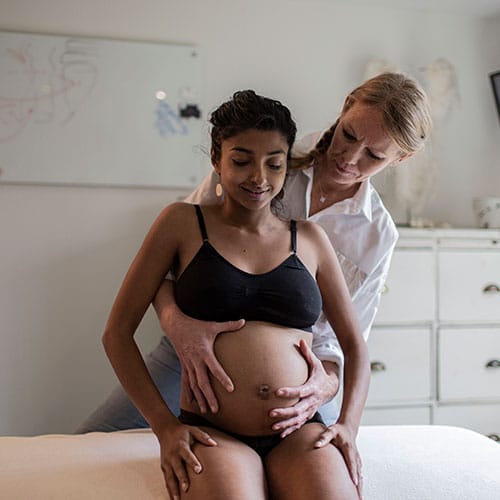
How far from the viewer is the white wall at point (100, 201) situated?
2.84 metres

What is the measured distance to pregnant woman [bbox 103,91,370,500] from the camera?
3.61ft

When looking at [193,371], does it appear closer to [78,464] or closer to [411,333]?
[78,464]

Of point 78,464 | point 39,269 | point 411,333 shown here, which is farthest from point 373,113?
point 39,269

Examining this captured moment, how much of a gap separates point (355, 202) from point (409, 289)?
1143mm

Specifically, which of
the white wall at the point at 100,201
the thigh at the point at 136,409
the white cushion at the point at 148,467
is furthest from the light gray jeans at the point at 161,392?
the white wall at the point at 100,201

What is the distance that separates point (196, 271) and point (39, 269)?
1.81 metres

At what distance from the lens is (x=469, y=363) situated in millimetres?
2758

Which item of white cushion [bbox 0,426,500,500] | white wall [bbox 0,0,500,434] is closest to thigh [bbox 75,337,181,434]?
white cushion [bbox 0,426,500,500]

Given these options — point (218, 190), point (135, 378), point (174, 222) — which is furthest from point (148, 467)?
point (218, 190)

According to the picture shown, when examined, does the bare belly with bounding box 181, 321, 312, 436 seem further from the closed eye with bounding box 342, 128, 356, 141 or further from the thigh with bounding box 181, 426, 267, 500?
the closed eye with bounding box 342, 128, 356, 141

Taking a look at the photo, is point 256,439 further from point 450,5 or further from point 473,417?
point 450,5

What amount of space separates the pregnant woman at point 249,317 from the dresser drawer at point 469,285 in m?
1.45

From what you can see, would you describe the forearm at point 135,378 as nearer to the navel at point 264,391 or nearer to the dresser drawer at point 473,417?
the navel at point 264,391

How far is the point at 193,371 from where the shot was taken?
1203 millimetres
